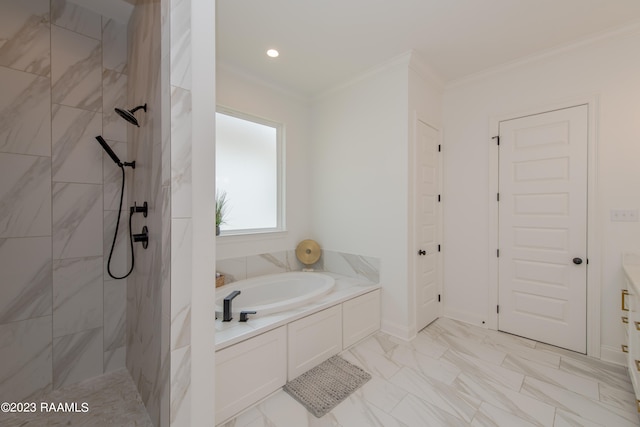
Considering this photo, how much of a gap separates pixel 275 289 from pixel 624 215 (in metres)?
3.11

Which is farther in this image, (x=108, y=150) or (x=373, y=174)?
(x=373, y=174)

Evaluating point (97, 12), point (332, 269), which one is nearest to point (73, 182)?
point (97, 12)

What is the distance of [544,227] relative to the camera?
246 cm

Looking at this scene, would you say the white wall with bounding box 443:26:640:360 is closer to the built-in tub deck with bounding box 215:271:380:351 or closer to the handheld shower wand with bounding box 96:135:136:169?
the built-in tub deck with bounding box 215:271:380:351

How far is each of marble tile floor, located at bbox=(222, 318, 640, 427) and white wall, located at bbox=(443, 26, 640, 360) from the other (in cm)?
47

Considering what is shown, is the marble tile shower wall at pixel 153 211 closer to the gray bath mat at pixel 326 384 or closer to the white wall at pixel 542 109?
the gray bath mat at pixel 326 384

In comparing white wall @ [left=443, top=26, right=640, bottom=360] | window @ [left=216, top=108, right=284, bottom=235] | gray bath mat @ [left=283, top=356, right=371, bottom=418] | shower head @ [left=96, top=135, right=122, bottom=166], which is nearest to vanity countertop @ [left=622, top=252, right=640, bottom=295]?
white wall @ [left=443, top=26, right=640, bottom=360]

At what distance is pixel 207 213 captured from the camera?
49.3 inches

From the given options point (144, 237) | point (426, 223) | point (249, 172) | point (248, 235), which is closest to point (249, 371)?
Answer: point (144, 237)

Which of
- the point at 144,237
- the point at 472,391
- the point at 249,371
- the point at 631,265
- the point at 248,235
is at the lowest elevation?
the point at 472,391

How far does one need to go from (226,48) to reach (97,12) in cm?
91

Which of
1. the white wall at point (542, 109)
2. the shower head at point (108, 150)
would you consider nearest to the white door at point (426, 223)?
the white wall at point (542, 109)

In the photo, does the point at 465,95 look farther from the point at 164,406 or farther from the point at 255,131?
the point at 164,406

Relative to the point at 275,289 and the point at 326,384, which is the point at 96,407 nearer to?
the point at 326,384
